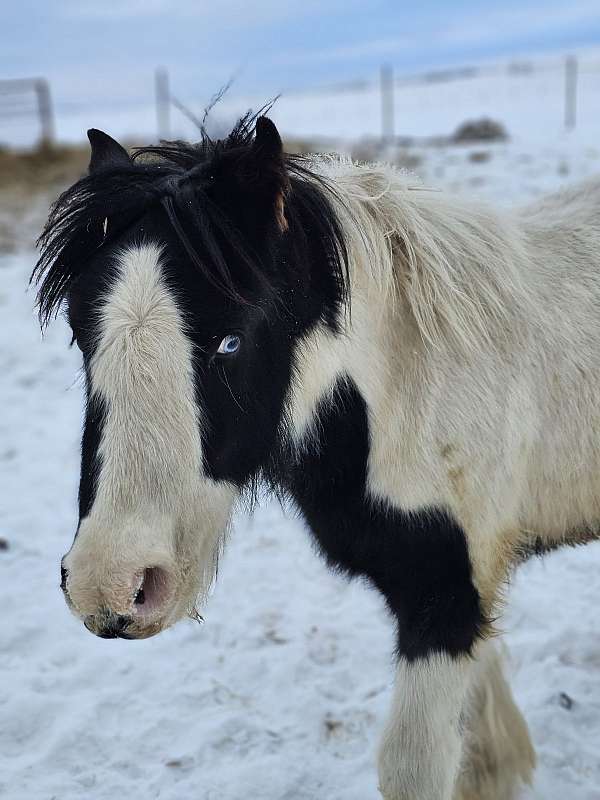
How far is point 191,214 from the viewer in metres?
1.66

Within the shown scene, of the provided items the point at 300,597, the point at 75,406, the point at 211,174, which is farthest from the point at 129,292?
the point at 75,406

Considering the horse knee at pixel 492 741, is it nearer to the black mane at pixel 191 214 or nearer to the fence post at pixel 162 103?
the black mane at pixel 191 214

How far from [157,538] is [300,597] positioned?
2.27 meters

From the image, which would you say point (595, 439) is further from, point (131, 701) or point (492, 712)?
point (131, 701)

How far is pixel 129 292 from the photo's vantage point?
159 centimetres

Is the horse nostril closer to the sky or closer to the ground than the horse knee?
closer to the sky

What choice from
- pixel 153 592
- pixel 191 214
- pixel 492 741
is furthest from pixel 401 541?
pixel 492 741

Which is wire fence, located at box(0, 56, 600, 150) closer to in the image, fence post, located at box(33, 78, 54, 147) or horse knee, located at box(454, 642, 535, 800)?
fence post, located at box(33, 78, 54, 147)

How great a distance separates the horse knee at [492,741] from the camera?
8.66 feet

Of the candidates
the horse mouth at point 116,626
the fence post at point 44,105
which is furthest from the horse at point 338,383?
the fence post at point 44,105

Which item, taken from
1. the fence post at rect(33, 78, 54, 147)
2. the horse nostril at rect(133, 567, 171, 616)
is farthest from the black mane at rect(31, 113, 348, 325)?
the fence post at rect(33, 78, 54, 147)

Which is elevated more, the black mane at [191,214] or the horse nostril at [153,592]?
the black mane at [191,214]

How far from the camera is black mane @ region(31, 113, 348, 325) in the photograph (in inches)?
65.1

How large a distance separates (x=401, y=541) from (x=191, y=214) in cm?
99
